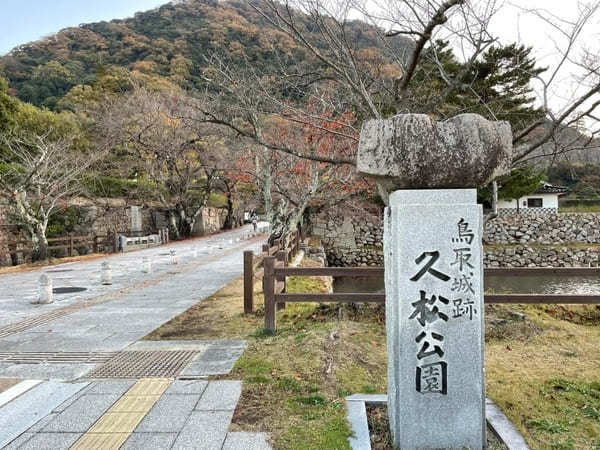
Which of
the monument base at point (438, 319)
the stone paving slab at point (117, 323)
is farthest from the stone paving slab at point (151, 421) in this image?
the monument base at point (438, 319)

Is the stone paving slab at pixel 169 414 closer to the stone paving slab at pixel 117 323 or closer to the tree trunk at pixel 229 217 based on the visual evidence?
the stone paving slab at pixel 117 323

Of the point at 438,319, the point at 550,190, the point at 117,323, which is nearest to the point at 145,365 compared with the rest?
the point at 117,323

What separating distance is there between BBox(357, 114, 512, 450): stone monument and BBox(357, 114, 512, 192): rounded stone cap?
0.4 inches

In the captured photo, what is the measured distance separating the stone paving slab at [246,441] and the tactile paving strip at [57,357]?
263 cm

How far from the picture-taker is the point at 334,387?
3.81 metres

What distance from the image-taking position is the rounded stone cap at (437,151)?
2.72 metres

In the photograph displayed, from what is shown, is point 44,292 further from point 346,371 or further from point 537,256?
point 537,256

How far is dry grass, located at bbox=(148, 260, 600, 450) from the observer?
3.09 metres

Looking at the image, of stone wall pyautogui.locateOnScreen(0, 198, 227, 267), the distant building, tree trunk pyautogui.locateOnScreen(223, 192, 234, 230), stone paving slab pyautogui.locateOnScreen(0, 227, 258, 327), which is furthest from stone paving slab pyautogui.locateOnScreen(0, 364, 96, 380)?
tree trunk pyautogui.locateOnScreen(223, 192, 234, 230)

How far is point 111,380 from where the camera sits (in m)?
4.12

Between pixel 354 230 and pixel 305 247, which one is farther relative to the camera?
pixel 354 230

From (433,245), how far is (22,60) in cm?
4813

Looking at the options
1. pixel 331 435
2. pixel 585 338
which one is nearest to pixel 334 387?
pixel 331 435

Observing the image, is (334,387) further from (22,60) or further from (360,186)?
(22,60)
